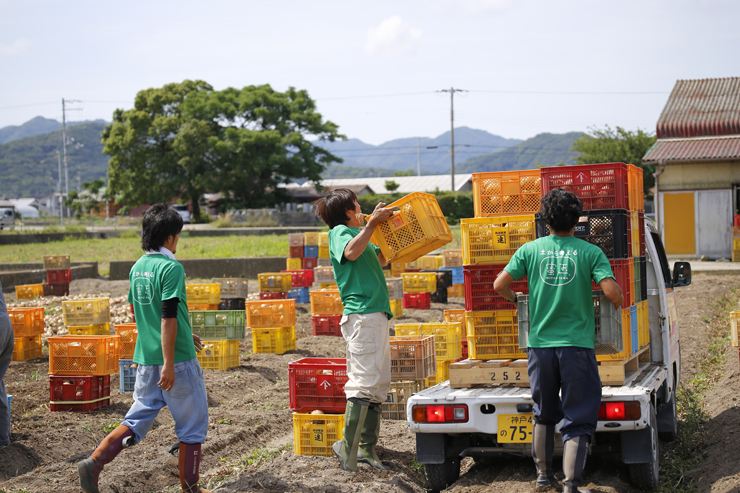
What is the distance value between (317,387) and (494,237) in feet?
6.14

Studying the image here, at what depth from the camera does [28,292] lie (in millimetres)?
17891

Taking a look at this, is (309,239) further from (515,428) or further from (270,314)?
(515,428)

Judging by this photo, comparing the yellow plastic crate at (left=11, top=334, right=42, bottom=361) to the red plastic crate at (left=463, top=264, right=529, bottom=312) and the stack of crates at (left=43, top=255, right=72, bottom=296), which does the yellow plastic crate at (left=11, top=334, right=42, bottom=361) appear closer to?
the red plastic crate at (left=463, top=264, right=529, bottom=312)

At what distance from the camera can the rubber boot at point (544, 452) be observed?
434 cm

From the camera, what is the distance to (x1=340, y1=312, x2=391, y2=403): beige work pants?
16.0 ft

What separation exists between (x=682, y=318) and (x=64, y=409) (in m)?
11.6

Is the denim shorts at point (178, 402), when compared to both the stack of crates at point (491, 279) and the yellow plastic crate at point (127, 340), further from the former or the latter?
the yellow plastic crate at point (127, 340)

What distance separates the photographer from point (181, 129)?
5544 cm

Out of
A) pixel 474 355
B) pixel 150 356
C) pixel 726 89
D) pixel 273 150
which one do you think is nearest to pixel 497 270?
pixel 474 355

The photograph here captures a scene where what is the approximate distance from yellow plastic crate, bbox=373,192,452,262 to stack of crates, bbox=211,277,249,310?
29.7ft

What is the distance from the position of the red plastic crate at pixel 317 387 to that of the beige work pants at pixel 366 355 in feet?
1.80

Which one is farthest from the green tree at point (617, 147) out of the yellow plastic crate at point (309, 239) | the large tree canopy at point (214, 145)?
Result: the yellow plastic crate at point (309, 239)

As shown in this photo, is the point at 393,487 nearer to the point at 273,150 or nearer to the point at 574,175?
the point at 574,175

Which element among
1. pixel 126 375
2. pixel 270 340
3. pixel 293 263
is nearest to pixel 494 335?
pixel 126 375
